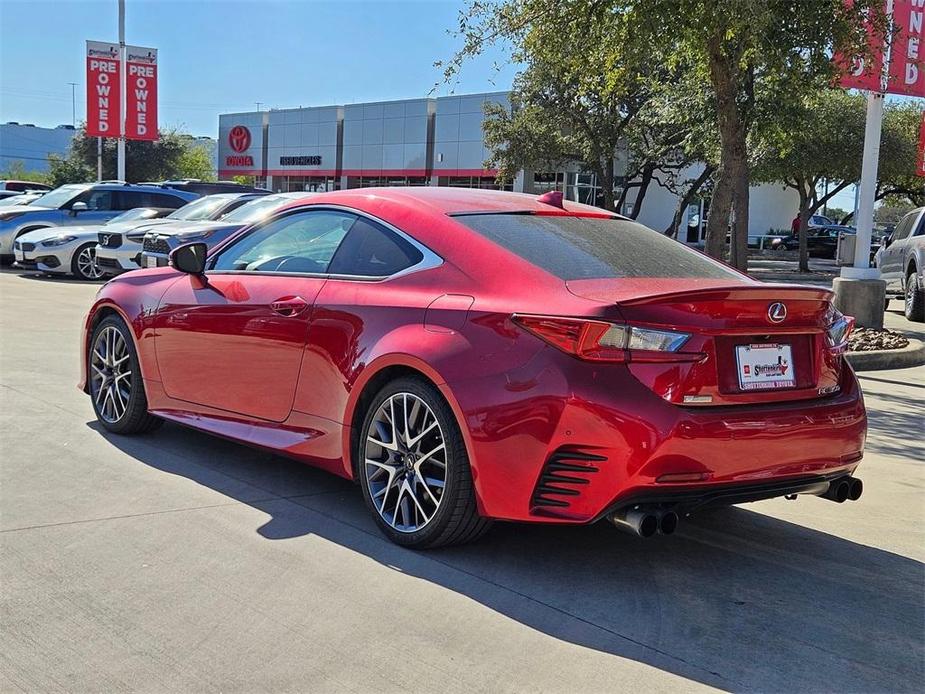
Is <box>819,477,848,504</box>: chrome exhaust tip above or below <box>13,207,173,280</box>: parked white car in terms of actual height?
below

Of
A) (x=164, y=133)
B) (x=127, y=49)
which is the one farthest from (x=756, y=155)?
(x=164, y=133)

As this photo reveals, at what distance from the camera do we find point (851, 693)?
3203mm

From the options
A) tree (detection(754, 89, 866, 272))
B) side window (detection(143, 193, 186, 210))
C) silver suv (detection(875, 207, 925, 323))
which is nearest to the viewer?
silver suv (detection(875, 207, 925, 323))

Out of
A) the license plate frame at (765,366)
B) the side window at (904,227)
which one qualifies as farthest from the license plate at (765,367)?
the side window at (904,227)

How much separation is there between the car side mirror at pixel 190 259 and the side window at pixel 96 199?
648 inches

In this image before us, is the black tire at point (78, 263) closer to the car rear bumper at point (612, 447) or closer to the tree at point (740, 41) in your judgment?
the tree at point (740, 41)

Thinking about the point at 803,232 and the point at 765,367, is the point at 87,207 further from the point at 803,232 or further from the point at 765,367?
the point at 803,232

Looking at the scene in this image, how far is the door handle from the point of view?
486 cm

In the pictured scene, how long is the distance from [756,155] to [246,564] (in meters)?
25.8

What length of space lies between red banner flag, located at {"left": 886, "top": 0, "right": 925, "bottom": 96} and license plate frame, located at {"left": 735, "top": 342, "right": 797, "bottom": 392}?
8524 millimetres

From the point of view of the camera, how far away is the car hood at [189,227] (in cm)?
1357

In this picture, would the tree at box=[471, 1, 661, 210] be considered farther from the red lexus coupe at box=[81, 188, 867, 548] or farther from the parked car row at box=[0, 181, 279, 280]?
the red lexus coupe at box=[81, 188, 867, 548]

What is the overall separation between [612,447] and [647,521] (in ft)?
1.05

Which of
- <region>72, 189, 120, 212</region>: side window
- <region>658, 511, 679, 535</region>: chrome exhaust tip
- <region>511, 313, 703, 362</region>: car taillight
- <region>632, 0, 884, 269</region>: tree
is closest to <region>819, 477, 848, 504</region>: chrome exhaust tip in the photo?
<region>658, 511, 679, 535</region>: chrome exhaust tip
